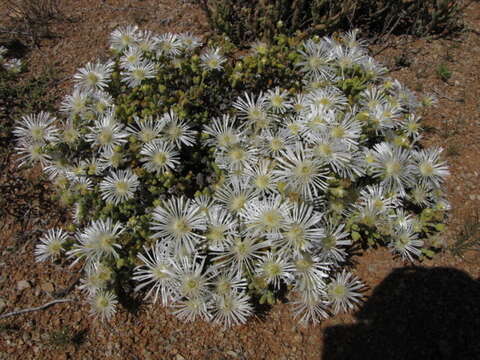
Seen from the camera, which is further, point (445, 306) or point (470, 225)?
point (470, 225)

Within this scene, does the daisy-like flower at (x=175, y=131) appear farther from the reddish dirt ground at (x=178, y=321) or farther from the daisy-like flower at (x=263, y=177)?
the reddish dirt ground at (x=178, y=321)

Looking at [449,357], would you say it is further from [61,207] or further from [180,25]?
[180,25]

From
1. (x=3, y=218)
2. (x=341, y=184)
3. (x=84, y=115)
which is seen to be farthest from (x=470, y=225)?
(x=3, y=218)

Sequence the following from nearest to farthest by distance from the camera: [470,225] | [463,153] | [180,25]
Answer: [470,225], [463,153], [180,25]

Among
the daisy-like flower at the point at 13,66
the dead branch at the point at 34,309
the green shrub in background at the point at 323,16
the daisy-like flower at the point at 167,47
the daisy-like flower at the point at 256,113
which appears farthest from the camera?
the green shrub in background at the point at 323,16

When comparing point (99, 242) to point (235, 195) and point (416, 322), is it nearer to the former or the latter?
point (235, 195)

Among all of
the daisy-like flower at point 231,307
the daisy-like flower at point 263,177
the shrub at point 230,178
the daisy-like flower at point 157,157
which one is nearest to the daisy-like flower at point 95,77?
the shrub at point 230,178

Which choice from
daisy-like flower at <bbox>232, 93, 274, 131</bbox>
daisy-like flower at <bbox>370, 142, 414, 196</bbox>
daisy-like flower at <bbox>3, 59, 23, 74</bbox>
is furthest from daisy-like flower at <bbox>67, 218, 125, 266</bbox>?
daisy-like flower at <bbox>3, 59, 23, 74</bbox>
